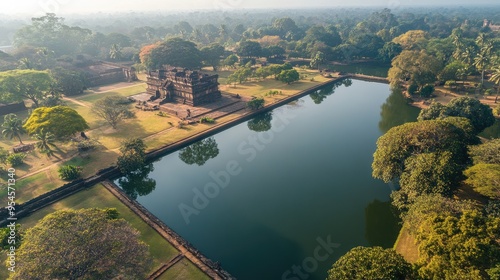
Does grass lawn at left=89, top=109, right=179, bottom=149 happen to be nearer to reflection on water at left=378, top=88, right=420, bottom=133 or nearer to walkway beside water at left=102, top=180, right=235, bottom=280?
walkway beside water at left=102, top=180, right=235, bottom=280

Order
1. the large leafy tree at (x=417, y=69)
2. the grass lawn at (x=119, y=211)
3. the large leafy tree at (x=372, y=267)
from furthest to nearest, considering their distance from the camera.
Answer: the large leafy tree at (x=417, y=69)
the grass lawn at (x=119, y=211)
the large leafy tree at (x=372, y=267)

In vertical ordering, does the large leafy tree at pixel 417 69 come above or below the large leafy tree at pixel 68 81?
above

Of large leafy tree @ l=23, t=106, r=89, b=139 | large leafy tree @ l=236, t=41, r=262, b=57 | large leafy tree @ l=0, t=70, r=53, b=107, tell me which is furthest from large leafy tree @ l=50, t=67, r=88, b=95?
large leafy tree @ l=236, t=41, r=262, b=57

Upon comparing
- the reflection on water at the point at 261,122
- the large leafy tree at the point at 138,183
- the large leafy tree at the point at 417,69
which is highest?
the large leafy tree at the point at 417,69

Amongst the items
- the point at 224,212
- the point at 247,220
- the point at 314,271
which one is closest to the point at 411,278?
the point at 314,271

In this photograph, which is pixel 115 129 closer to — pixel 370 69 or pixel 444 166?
pixel 444 166

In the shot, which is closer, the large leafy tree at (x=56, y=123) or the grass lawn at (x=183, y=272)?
the grass lawn at (x=183, y=272)

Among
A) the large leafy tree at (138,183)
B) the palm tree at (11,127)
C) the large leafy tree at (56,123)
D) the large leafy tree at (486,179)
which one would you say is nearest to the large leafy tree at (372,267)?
the large leafy tree at (486,179)

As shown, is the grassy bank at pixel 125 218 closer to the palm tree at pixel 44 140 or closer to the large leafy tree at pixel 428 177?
the palm tree at pixel 44 140
